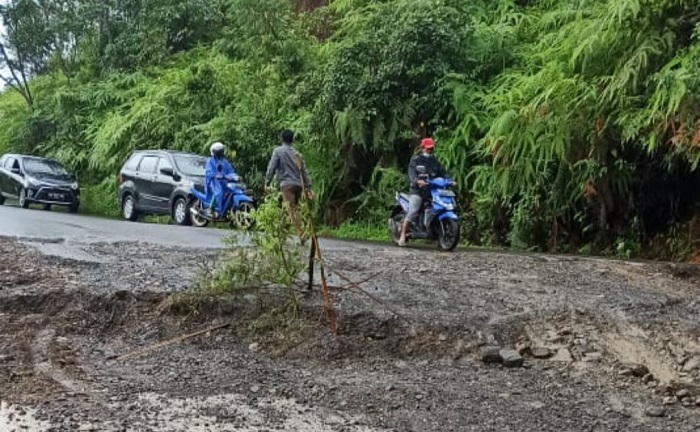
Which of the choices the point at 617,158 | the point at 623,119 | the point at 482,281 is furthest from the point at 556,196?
the point at 482,281

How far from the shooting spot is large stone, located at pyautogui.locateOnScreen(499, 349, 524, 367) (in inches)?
235

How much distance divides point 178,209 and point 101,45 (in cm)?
1373

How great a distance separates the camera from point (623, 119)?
11.7 m

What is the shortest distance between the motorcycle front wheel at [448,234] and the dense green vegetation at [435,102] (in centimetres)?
251

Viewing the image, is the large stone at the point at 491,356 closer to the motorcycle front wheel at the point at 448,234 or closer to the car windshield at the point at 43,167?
the motorcycle front wheel at the point at 448,234

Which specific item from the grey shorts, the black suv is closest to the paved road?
the grey shorts

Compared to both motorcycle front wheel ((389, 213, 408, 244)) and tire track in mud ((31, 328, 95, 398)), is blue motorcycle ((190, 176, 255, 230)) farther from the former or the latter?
tire track in mud ((31, 328, 95, 398))

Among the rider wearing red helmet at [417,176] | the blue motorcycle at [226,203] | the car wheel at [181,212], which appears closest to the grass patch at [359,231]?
the blue motorcycle at [226,203]

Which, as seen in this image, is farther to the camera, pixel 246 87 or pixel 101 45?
pixel 101 45

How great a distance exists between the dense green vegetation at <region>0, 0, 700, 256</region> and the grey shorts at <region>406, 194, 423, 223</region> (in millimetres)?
2646

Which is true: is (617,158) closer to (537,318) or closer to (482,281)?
(482,281)

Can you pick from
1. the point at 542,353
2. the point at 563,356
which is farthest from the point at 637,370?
the point at 542,353

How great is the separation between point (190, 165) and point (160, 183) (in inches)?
30.4

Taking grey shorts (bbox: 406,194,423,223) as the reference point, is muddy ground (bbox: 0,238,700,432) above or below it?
below
